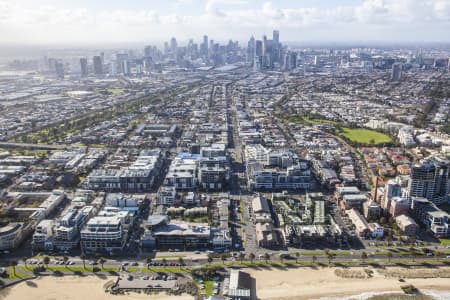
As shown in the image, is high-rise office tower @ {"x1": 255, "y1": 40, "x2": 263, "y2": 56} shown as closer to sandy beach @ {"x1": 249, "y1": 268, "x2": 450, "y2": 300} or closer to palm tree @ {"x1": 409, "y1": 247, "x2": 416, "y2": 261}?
palm tree @ {"x1": 409, "y1": 247, "x2": 416, "y2": 261}

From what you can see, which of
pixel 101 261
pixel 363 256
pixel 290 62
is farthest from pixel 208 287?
pixel 290 62

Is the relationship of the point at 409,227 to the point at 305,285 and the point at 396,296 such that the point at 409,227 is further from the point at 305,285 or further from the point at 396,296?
the point at 305,285

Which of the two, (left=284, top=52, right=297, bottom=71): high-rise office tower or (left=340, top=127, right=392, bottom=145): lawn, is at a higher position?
(left=284, top=52, right=297, bottom=71): high-rise office tower

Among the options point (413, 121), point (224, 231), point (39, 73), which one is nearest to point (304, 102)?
Result: point (413, 121)

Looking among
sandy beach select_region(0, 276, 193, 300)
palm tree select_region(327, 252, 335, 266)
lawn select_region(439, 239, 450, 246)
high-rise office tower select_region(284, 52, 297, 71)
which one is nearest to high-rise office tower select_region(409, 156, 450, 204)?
lawn select_region(439, 239, 450, 246)

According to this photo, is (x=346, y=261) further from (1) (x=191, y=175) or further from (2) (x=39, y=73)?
(2) (x=39, y=73)
